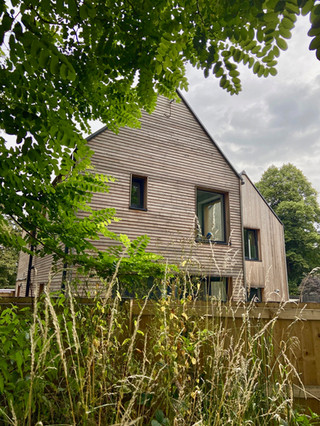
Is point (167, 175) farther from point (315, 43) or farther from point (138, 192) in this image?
point (315, 43)

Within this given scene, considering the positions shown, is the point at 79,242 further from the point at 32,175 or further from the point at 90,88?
the point at 90,88

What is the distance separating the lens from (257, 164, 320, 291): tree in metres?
39.0

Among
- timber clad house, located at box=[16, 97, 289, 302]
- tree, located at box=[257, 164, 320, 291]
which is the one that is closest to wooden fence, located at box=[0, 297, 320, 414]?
timber clad house, located at box=[16, 97, 289, 302]

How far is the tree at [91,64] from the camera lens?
173 centimetres

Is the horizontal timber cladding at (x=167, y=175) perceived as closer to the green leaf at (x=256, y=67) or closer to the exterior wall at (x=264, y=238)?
the exterior wall at (x=264, y=238)

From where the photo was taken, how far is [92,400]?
1726 mm

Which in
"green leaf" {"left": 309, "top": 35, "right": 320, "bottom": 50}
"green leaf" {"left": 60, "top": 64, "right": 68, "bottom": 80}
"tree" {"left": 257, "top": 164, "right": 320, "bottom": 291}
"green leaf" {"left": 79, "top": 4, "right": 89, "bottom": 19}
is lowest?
"green leaf" {"left": 309, "top": 35, "right": 320, "bottom": 50}

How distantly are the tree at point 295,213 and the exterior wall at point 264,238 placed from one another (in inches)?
797

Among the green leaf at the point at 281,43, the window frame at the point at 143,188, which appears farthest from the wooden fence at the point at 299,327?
the window frame at the point at 143,188

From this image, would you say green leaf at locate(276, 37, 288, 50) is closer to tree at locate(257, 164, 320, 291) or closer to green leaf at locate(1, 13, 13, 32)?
green leaf at locate(1, 13, 13, 32)

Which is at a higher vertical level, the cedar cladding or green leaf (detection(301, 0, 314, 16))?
the cedar cladding

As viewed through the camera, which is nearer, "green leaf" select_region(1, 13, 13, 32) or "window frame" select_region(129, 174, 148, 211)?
"green leaf" select_region(1, 13, 13, 32)

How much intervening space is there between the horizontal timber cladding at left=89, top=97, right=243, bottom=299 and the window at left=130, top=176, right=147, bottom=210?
0.60 feet

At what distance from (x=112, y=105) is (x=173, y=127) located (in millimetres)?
10191
